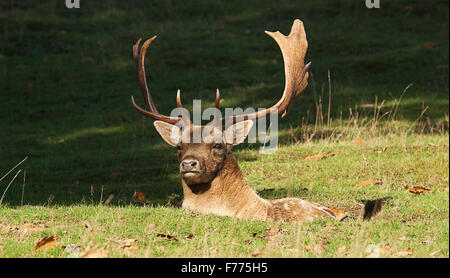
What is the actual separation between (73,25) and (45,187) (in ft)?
55.9

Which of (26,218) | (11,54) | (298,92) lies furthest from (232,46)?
(26,218)

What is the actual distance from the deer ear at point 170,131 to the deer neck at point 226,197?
0.54 metres

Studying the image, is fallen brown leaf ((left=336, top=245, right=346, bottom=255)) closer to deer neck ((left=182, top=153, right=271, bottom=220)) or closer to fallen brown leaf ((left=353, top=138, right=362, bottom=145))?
deer neck ((left=182, top=153, right=271, bottom=220))

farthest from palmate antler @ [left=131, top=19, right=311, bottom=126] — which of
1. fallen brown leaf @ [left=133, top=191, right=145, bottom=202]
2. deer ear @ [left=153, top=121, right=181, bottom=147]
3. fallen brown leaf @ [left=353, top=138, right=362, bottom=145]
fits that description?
fallen brown leaf @ [left=353, top=138, right=362, bottom=145]

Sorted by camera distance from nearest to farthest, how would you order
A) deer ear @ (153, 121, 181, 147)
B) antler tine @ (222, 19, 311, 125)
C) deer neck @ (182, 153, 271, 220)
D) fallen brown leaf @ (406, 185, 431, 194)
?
1. deer neck @ (182, 153, 271, 220)
2. deer ear @ (153, 121, 181, 147)
3. antler tine @ (222, 19, 311, 125)
4. fallen brown leaf @ (406, 185, 431, 194)

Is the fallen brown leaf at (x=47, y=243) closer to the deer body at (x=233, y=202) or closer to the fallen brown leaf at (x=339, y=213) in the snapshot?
the deer body at (x=233, y=202)

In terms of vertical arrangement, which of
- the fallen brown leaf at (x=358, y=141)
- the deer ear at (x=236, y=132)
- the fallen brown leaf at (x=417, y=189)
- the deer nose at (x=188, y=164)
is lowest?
the fallen brown leaf at (x=358, y=141)

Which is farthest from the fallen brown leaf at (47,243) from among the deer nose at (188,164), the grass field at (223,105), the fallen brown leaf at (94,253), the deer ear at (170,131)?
the deer ear at (170,131)

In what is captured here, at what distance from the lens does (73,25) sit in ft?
103

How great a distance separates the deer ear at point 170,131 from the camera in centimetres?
992

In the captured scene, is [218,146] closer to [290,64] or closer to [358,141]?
[290,64]

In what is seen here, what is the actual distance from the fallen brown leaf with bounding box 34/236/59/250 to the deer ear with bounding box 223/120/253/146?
2788 millimetres

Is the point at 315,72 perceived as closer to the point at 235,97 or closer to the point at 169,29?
the point at 235,97

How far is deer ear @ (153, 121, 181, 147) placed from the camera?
32.6 ft
